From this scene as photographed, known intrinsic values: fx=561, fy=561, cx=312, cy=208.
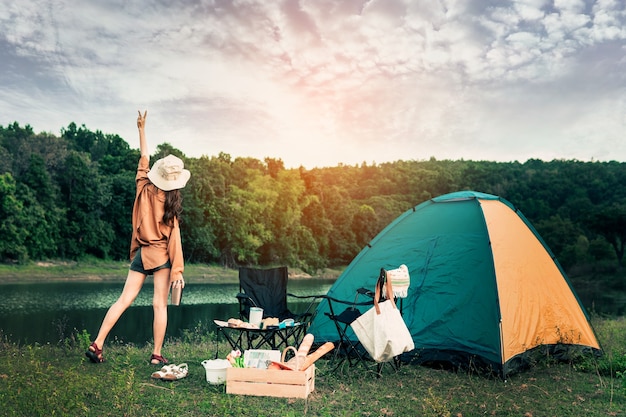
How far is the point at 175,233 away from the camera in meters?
4.93

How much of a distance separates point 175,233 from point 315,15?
33.0ft

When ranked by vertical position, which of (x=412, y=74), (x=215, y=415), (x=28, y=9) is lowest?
(x=215, y=415)

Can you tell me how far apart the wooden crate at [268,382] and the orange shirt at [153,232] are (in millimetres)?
1107

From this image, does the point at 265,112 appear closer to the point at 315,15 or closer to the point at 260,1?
the point at 260,1

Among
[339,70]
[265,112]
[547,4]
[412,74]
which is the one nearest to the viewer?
[547,4]

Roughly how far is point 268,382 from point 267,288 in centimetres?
194

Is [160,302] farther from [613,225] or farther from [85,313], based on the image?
[613,225]

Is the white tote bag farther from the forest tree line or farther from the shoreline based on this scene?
the forest tree line

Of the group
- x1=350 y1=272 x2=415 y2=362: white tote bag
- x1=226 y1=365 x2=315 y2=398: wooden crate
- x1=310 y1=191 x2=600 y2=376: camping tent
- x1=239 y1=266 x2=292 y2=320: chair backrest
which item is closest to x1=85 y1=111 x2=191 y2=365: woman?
x1=226 y1=365 x2=315 y2=398: wooden crate

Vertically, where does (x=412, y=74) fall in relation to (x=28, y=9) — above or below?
below

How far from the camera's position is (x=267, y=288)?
611cm

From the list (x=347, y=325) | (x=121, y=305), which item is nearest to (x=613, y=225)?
(x=347, y=325)

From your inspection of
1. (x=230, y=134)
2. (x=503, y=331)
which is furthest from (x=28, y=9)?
(x=503, y=331)

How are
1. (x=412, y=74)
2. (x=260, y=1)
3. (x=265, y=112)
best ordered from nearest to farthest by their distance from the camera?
1. (x=260, y=1)
2. (x=412, y=74)
3. (x=265, y=112)
